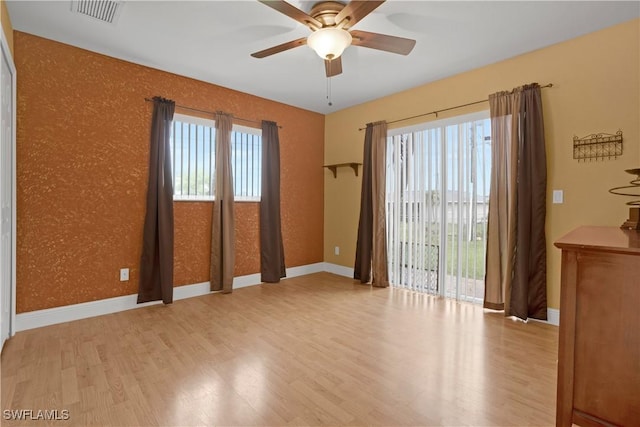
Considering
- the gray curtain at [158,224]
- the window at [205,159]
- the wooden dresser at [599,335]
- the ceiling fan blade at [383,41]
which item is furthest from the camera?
the window at [205,159]

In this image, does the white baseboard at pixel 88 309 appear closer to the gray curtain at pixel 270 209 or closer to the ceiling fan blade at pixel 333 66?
the gray curtain at pixel 270 209

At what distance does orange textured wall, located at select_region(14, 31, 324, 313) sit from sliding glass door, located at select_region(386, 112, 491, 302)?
2550 mm

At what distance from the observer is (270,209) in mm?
4496

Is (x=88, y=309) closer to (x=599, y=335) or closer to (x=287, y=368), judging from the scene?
(x=287, y=368)

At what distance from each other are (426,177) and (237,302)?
2793 mm

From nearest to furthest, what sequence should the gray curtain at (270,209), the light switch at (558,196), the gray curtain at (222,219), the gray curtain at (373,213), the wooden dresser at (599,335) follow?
the wooden dresser at (599,335), the light switch at (558,196), the gray curtain at (222,219), the gray curtain at (373,213), the gray curtain at (270,209)

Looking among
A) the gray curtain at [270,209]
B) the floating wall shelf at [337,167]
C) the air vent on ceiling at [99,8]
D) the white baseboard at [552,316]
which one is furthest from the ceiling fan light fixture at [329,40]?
the white baseboard at [552,316]

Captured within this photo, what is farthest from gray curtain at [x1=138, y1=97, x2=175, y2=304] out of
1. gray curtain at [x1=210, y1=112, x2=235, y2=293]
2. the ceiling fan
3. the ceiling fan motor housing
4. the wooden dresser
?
the wooden dresser

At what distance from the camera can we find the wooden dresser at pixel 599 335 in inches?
47.5

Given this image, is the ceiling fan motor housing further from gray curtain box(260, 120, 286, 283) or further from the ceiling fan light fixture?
gray curtain box(260, 120, 286, 283)

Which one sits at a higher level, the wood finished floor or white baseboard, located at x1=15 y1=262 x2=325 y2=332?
white baseboard, located at x1=15 y1=262 x2=325 y2=332

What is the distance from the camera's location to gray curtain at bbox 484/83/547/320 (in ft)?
9.77

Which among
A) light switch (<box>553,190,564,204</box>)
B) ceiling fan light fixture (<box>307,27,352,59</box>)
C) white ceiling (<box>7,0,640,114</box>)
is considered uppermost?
white ceiling (<box>7,0,640,114</box>)

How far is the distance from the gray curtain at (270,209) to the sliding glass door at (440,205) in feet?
5.27
